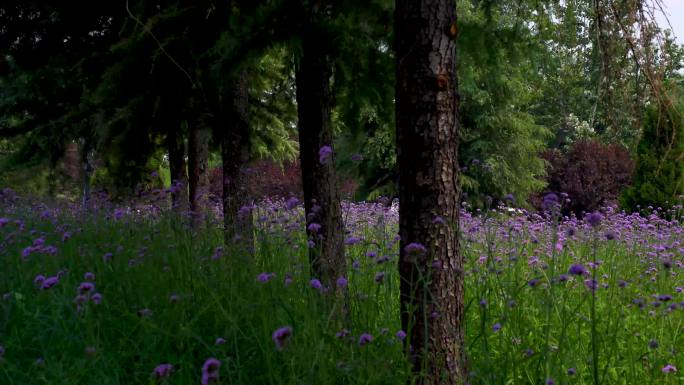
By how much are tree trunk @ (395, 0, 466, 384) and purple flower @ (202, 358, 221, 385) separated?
126 centimetres

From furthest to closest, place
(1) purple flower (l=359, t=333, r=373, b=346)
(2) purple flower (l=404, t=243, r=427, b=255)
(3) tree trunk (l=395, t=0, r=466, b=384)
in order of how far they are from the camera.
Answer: (3) tree trunk (l=395, t=0, r=466, b=384) < (2) purple flower (l=404, t=243, r=427, b=255) < (1) purple flower (l=359, t=333, r=373, b=346)

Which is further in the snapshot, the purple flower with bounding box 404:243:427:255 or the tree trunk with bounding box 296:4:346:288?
the tree trunk with bounding box 296:4:346:288

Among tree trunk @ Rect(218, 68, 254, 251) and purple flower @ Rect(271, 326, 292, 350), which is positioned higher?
tree trunk @ Rect(218, 68, 254, 251)

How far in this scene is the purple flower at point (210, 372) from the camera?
1899 mm

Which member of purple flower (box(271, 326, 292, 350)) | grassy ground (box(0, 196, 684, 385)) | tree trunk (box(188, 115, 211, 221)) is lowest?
grassy ground (box(0, 196, 684, 385))

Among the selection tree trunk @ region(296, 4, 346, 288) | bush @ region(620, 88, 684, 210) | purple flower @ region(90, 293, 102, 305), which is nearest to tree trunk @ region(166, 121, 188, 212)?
tree trunk @ region(296, 4, 346, 288)

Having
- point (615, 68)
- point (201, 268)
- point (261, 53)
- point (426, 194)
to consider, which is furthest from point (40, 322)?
point (615, 68)

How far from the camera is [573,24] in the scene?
3.87 meters

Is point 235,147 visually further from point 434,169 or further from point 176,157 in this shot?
point 434,169

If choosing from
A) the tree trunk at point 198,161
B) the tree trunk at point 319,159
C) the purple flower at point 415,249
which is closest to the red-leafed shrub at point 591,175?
the tree trunk at point 198,161

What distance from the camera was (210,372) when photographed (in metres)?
1.96

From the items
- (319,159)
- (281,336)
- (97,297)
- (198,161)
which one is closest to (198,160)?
(198,161)

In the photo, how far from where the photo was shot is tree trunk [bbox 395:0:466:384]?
9.78ft

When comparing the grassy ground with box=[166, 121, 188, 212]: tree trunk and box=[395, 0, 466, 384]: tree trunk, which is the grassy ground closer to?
box=[395, 0, 466, 384]: tree trunk
